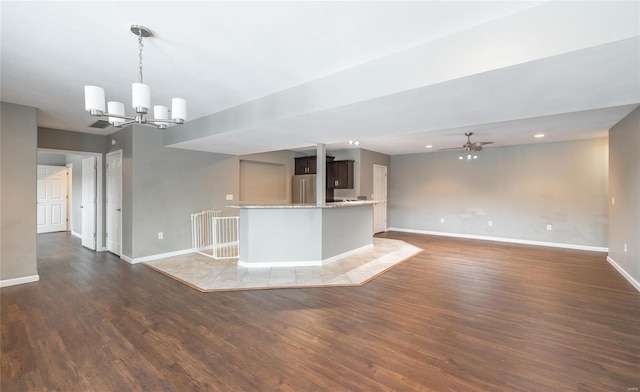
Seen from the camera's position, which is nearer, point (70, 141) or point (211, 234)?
point (70, 141)

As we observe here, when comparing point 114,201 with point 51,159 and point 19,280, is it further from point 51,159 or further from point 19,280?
point 51,159

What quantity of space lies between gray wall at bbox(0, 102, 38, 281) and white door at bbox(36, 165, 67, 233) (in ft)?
18.6

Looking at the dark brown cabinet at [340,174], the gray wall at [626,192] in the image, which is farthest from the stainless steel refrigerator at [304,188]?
the gray wall at [626,192]

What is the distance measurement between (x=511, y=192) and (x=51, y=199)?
1317 cm

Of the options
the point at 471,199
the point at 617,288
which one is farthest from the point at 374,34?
the point at 471,199

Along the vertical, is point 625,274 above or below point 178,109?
below

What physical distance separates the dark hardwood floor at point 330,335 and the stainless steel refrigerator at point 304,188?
4040 mm

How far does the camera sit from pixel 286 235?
15.1 feet

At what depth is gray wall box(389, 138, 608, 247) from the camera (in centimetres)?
596

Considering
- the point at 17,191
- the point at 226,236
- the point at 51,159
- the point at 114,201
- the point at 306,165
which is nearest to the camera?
the point at 17,191

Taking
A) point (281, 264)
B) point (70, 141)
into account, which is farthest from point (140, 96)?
point (70, 141)

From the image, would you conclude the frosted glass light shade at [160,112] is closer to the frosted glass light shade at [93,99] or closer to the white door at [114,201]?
the frosted glass light shade at [93,99]

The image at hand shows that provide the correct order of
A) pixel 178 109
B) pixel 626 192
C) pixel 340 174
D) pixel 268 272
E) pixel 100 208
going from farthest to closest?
pixel 340 174 → pixel 100 208 → pixel 268 272 → pixel 626 192 → pixel 178 109

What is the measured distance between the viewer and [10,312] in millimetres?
2951
